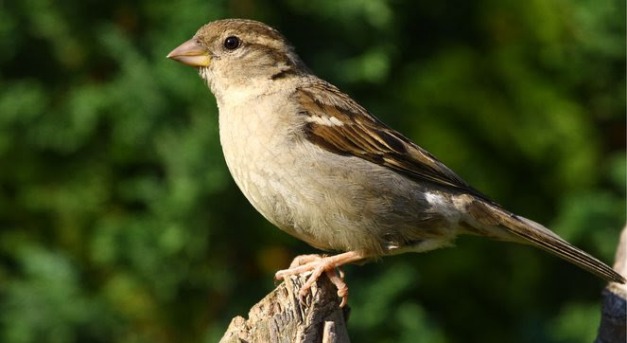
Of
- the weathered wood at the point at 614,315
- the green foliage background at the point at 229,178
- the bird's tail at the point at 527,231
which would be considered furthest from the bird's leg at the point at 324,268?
the green foliage background at the point at 229,178

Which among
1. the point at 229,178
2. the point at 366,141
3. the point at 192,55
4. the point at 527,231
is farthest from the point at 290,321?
the point at 229,178

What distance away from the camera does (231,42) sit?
193 inches

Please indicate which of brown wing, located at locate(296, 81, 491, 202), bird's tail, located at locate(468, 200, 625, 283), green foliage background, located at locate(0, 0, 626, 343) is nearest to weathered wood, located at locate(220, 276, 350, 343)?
brown wing, located at locate(296, 81, 491, 202)

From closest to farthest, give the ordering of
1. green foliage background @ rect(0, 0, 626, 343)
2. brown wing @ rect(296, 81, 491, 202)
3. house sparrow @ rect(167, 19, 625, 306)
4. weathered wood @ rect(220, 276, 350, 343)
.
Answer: weathered wood @ rect(220, 276, 350, 343)
house sparrow @ rect(167, 19, 625, 306)
brown wing @ rect(296, 81, 491, 202)
green foliage background @ rect(0, 0, 626, 343)

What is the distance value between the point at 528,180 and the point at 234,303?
1.72 m

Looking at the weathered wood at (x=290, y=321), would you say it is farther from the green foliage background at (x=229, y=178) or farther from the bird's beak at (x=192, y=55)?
the green foliage background at (x=229, y=178)

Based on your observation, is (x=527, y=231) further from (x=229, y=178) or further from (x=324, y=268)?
(x=229, y=178)

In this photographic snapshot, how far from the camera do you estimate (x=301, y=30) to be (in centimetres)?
614

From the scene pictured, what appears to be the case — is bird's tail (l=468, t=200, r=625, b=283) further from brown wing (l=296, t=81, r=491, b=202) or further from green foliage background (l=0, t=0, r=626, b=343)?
green foliage background (l=0, t=0, r=626, b=343)

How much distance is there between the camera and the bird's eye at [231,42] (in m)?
4.91

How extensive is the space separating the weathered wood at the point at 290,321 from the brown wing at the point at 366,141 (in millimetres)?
773

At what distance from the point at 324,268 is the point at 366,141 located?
2.09ft

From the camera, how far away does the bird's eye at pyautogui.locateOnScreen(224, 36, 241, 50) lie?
491cm

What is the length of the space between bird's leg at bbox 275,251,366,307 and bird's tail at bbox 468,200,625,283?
50 centimetres
